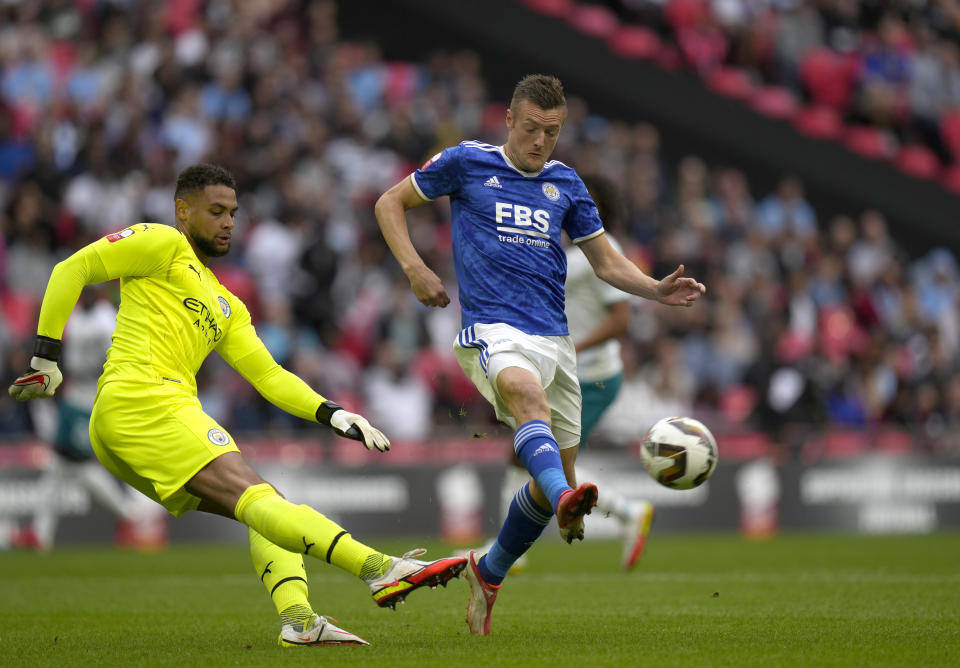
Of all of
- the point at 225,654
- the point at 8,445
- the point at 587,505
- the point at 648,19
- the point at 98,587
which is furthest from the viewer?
the point at 648,19

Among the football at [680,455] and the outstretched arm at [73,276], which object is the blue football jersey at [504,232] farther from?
the outstretched arm at [73,276]

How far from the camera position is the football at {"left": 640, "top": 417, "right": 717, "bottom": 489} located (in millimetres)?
7320

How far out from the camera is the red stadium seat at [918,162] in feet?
74.0

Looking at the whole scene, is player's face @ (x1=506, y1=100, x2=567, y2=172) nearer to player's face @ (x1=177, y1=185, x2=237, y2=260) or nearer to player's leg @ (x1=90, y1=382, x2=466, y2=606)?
player's face @ (x1=177, y1=185, x2=237, y2=260)

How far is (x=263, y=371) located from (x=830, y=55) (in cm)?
1820

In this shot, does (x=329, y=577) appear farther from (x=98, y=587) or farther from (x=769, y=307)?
(x=769, y=307)

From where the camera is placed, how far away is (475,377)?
278 inches

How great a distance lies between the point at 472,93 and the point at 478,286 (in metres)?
12.9

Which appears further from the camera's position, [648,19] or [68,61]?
[648,19]

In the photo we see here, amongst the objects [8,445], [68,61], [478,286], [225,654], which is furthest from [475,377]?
[68,61]

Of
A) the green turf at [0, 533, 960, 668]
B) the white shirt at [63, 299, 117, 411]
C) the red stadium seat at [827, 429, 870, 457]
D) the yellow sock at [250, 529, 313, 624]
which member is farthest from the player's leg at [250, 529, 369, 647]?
the red stadium seat at [827, 429, 870, 457]

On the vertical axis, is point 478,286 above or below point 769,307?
above

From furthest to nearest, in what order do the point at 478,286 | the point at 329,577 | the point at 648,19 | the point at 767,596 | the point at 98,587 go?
the point at 648,19 → the point at 329,577 → the point at 98,587 → the point at 767,596 → the point at 478,286

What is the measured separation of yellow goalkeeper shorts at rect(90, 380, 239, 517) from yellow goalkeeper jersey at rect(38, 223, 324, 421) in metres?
0.09
